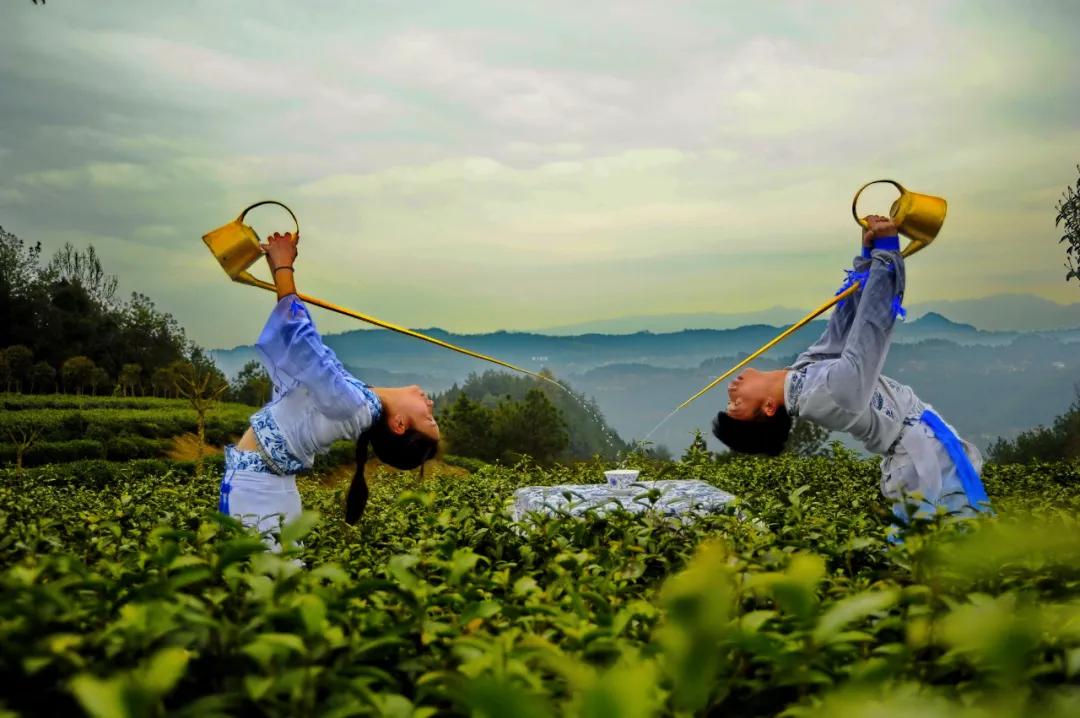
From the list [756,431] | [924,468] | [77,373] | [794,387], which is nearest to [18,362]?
[77,373]

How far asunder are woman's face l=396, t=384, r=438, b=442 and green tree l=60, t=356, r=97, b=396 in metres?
21.8

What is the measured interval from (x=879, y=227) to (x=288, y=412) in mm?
2239

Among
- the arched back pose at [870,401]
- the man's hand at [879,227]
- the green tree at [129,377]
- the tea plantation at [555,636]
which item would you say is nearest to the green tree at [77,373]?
the green tree at [129,377]

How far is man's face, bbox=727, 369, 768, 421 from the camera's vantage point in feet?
11.8

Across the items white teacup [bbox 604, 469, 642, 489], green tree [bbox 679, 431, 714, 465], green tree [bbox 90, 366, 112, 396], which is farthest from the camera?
green tree [bbox 90, 366, 112, 396]

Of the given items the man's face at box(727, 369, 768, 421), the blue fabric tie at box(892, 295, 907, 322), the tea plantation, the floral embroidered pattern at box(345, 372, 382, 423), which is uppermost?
the blue fabric tie at box(892, 295, 907, 322)

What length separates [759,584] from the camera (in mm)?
1203

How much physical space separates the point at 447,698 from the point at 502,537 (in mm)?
1063

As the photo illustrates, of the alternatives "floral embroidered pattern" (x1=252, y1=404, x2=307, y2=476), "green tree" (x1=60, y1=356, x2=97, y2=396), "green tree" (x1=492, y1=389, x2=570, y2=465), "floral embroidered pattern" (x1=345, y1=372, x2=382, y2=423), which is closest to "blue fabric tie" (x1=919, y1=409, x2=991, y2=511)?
"floral embroidered pattern" (x1=345, y1=372, x2=382, y2=423)

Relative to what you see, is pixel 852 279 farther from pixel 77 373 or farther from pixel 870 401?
pixel 77 373

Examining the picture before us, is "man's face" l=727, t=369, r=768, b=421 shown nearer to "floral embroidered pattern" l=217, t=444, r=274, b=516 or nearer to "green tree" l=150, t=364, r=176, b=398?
"floral embroidered pattern" l=217, t=444, r=274, b=516

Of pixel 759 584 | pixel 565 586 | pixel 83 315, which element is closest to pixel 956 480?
pixel 565 586

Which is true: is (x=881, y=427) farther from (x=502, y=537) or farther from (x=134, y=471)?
(x=134, y=471)

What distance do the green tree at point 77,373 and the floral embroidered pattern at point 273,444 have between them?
860 inches
